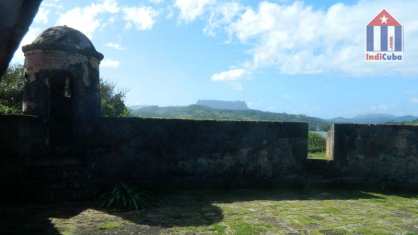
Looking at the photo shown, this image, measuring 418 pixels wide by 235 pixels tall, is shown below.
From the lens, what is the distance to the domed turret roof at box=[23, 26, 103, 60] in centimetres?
641

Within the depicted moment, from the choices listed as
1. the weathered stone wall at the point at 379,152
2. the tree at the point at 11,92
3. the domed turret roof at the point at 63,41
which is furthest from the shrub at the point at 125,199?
the tree at the point at 11,92

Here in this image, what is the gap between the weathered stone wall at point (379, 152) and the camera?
809 cm

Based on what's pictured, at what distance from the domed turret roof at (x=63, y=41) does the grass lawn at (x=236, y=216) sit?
2598 mm

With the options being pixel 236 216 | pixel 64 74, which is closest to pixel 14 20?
pixel 236 216

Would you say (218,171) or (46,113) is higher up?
(46,113)

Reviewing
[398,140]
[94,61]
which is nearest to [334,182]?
[398,140]

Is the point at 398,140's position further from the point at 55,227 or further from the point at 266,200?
the point at 55,227

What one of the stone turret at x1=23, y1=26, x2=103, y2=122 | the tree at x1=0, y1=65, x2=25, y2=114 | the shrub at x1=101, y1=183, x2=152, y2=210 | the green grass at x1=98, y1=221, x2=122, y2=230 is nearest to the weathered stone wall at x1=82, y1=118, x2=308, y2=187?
the stone turret at x1=23, y1=26, x2=103, y2=122

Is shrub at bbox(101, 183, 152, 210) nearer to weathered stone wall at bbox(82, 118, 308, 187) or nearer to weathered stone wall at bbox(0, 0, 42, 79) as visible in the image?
weathered stone wall at bbox(82, 118, 308, 187)

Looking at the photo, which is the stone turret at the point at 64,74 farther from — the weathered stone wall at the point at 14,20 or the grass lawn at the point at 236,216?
the weathered stone wall at the point at 14,20

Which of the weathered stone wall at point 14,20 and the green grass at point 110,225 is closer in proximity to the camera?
the weathered stone wall at point 14,20

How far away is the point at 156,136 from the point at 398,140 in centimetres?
509

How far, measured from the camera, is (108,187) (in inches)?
273

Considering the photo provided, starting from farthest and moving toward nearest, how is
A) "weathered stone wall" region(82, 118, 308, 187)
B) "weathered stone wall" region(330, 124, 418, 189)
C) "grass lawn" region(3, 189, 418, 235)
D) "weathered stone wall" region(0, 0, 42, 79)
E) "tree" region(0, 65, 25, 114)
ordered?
"tree" region(0, 65, 25, 114), "weathered stone wall" region(330, 124, 418, 189), "weathered stone wall" region(82, 118, 308, 187), "grass lawn" region(3, 189, 418, 235), "weathered stone wall" region(0, 0, 42, 79)
